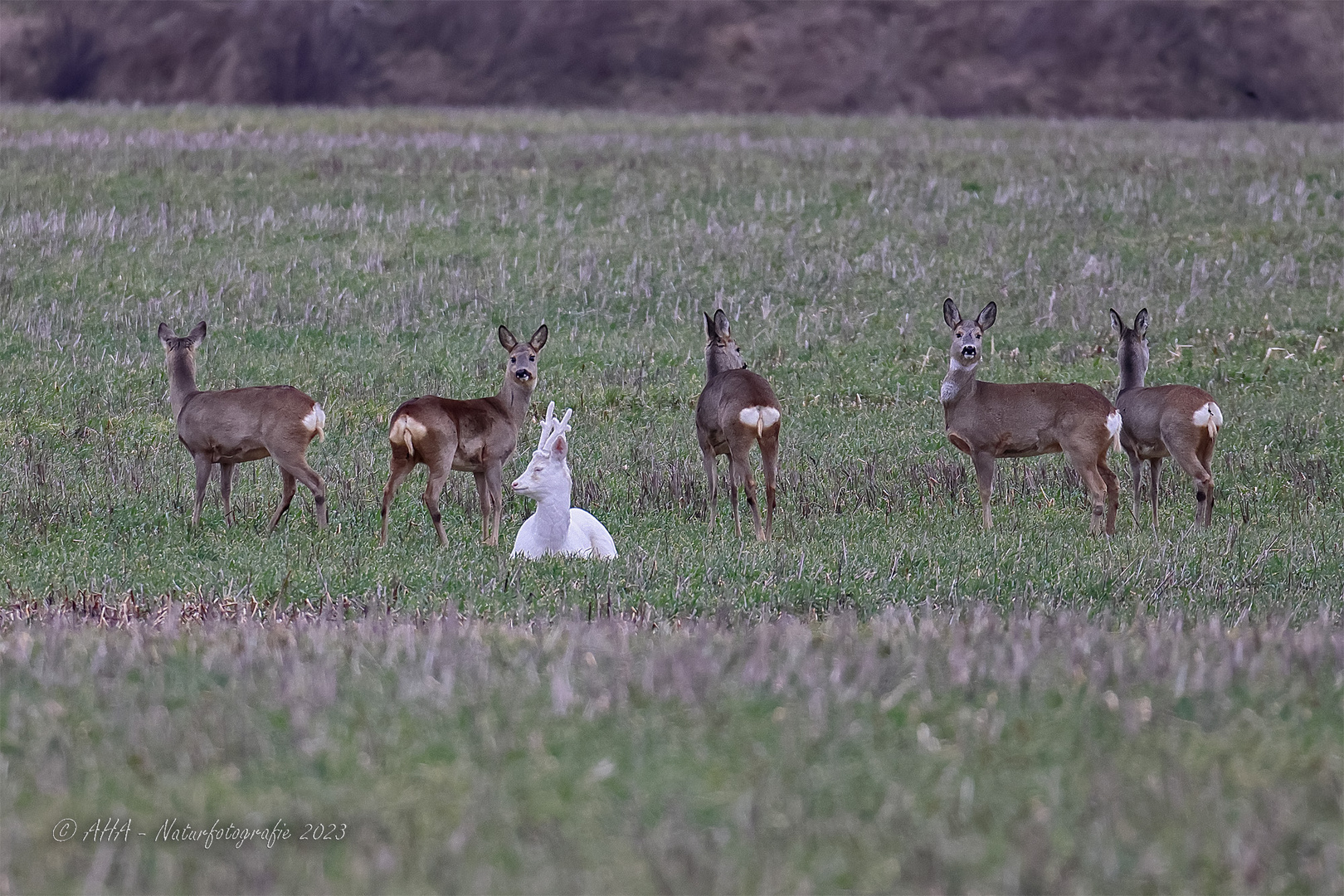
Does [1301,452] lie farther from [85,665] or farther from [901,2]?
[901,2]

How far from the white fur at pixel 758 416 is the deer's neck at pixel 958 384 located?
1827mm

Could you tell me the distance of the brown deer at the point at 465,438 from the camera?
10641mm

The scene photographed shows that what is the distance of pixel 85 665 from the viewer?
19.1 feet

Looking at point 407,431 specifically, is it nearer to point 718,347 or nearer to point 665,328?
point 718,347

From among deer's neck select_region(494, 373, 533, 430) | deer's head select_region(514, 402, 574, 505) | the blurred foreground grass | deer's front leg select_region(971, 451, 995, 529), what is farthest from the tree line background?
the blurred foreground grass

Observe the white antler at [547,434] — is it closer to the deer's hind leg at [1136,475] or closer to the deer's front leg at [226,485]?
the deer's front leg at [226,485]

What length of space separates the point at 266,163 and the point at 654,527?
20836 millimetres

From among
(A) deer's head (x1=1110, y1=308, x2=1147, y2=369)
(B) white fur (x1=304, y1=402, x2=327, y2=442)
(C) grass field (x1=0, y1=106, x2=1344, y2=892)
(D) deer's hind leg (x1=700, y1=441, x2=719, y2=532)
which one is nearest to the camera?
(C) grass field (x1=0, y1=106, x2=1344, y2=892)

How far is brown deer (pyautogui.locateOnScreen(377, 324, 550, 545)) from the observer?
10641 mm

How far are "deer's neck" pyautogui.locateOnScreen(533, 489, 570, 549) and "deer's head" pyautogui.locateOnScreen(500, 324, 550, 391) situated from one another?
1641 mm

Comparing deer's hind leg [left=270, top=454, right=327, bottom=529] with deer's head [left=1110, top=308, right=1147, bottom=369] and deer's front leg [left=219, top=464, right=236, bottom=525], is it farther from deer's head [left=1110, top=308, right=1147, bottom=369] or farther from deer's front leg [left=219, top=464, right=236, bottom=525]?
deer's head [left=1110, top=308, right=1147, bottom=369]

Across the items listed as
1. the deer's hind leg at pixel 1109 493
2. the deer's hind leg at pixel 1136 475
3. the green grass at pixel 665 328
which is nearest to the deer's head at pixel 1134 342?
the deer's hind leg at pixel 1136 475

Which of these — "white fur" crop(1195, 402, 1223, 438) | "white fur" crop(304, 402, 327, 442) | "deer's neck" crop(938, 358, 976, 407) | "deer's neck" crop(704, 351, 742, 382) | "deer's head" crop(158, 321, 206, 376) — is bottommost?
"white fur" crop(1195, 402, 1223, 438)

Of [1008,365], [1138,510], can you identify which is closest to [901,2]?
[1008,365]
